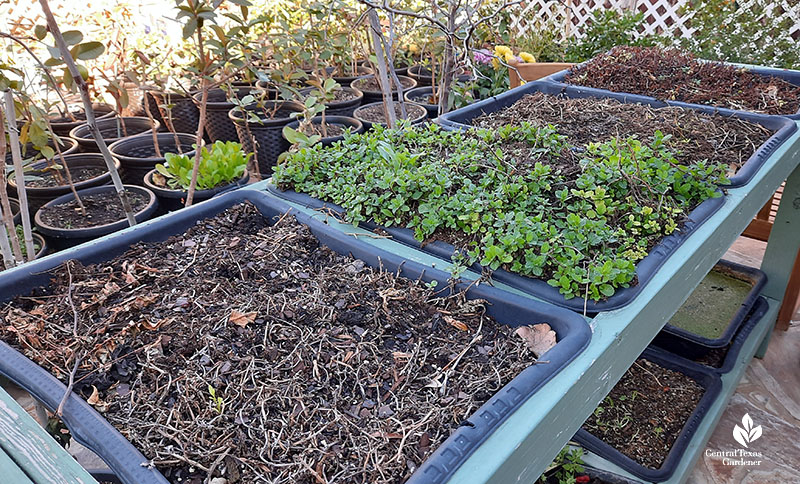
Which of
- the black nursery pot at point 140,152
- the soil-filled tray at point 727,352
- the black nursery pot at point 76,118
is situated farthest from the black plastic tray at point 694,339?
the black nursery pot at point 76,118

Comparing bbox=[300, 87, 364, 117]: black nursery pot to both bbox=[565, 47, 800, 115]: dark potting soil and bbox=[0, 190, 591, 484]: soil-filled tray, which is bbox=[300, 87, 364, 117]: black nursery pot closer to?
bbox=[565, 47, 800, 115]: dark potting soil

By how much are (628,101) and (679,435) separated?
→ 3.84ft

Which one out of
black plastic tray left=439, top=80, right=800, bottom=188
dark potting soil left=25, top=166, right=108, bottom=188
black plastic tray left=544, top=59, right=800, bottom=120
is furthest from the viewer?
dark potting soil left=25, top=166, right=108, bottom=188

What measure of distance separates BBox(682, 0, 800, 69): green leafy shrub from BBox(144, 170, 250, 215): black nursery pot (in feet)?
8.10

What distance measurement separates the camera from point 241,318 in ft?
3.32

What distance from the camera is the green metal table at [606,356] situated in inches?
28.4

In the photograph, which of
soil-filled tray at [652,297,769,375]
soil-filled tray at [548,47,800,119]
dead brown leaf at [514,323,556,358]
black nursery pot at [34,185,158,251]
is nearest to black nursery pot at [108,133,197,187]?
black nursery pot at [34,185,158,251]

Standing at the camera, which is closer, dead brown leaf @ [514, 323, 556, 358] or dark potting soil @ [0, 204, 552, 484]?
dark potting soil @ [0, 204, 552, 484]

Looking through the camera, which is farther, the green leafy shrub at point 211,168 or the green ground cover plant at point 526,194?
the green leafy shrub at point 211,168

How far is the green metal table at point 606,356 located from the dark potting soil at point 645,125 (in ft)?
0.38

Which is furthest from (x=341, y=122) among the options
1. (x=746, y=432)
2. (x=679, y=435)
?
(x=746, y=432)

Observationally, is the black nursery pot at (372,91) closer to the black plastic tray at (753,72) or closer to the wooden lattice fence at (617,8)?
the wooden lattice fence at (617,8)

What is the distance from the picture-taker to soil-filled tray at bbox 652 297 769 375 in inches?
73.6

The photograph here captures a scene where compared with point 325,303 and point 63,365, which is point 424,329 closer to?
point 325,303
